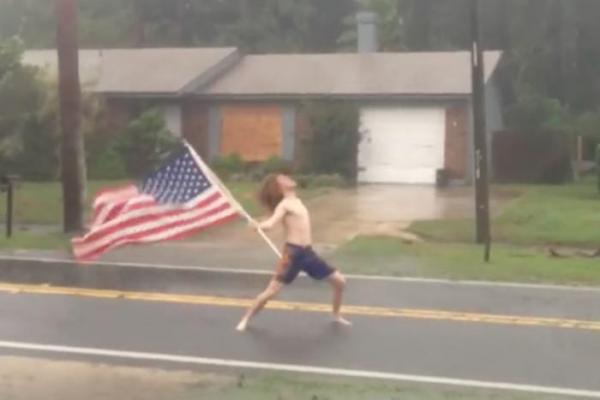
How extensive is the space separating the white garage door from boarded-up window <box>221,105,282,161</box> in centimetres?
258

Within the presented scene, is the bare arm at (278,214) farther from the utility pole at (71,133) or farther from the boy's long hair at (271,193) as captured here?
the utility pole at (71,133)

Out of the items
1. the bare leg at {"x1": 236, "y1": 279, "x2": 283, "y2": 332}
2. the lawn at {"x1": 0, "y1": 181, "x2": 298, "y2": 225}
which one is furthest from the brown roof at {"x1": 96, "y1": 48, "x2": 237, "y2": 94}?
the bare leg at {"x1": 236, "y1": 279, "x2": 283, "y2": 332}

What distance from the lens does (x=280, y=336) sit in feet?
36.5

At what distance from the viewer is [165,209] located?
12633 mm

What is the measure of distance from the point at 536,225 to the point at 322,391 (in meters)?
13.5

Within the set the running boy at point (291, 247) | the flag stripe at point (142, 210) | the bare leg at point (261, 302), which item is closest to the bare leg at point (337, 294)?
the running boy at point (291, 247)

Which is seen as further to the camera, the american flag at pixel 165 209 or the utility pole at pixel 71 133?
the utility pole at pixel 71 133

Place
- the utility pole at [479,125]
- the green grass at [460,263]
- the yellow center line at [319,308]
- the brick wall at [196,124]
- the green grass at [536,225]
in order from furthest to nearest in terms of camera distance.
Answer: the brick wall at [196,124] → the green grass at [536,225] → the utility pole at [479,125] → the green grass at [460,263] → the yellow center line at [319,308]

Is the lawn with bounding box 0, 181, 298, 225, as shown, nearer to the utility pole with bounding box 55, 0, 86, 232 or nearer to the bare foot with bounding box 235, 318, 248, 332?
the utility pole with bounding box 55, 0, 86, 232

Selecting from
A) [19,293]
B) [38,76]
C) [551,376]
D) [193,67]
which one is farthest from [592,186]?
[551,376]

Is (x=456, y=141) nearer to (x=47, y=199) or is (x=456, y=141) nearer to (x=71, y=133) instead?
(x=47, y=199)

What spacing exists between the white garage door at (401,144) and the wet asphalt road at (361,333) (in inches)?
753

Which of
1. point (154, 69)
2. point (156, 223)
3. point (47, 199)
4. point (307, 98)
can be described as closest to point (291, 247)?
point (156, 223)

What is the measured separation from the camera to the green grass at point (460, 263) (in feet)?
50.5
